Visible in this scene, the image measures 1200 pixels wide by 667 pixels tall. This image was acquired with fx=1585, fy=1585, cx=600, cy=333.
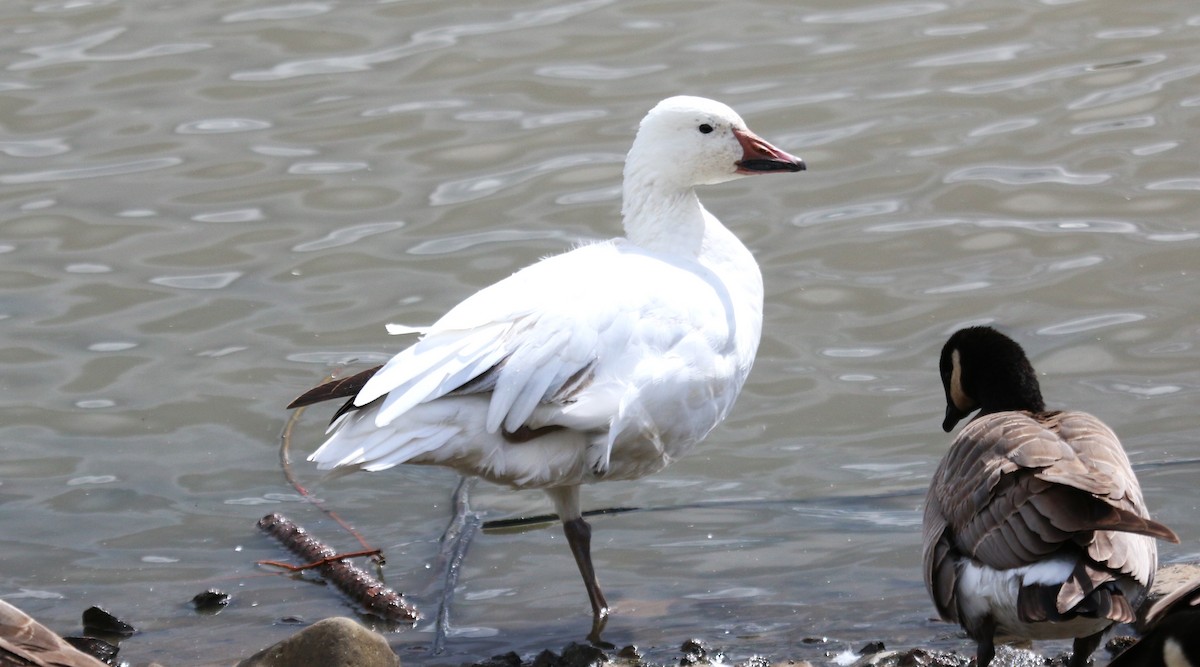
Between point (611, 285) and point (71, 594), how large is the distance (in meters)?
2.50

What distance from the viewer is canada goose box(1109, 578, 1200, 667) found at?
3.57 m

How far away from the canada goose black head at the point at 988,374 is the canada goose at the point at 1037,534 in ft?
1.38

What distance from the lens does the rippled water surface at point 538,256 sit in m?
6.28

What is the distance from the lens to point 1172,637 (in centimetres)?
361

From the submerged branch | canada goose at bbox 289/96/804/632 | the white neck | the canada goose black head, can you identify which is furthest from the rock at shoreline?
the canada goose black head

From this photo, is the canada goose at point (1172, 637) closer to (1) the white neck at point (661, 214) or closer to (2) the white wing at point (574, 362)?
(2) the white wing at point (574, 362)

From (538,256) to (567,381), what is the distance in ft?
11.3

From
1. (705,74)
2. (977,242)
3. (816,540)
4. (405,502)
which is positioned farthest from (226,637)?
(705,74)

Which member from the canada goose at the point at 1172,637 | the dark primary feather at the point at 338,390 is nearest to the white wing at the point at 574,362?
the dark primary feather at the point at 338,390

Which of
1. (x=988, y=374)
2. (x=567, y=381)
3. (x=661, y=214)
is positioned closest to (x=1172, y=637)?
(x=988, y=374)

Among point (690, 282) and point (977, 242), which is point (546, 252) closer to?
point (977, 242)

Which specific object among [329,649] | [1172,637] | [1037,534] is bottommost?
[329,649]

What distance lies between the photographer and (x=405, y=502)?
694cm

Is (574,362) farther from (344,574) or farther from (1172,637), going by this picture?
(1172,637)
